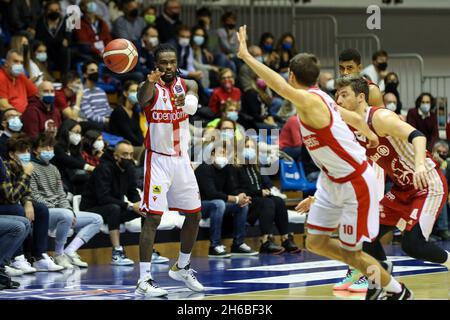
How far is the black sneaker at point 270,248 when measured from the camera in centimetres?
1434

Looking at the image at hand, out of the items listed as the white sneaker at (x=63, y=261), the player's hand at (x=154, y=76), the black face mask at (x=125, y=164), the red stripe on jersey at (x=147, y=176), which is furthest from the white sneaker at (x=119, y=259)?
the player's hand at (x=154, y=76)

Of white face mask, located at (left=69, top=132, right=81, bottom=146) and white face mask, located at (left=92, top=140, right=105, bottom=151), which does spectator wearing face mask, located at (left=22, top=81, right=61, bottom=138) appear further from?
white face mask, located at (left=92, top=140, right=105, bottom=151)

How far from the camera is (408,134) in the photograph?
795 centimetres

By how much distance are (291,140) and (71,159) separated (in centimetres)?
452

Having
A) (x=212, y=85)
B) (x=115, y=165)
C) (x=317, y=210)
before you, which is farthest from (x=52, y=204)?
(x=212, y=85)

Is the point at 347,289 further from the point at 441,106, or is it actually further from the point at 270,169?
the point at 441,106

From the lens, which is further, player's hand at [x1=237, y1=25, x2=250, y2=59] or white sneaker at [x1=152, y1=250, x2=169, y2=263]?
white sneaker at [x1=152, y1=250, x2=169, y2=263]

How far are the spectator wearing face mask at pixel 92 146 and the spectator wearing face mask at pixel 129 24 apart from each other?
402 cm

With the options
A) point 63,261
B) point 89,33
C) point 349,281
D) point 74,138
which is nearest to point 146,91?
point 349,281

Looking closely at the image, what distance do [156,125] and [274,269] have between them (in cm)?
319

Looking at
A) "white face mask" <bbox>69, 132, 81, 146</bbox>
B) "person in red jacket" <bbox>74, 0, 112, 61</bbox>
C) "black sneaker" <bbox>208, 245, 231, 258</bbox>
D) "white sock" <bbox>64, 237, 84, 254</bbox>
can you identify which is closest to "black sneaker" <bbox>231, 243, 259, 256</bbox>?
"black sneaker" <bbox>208, 245, 231, 258</bbox>

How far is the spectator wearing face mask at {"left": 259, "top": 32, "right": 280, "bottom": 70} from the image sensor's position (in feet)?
63.3

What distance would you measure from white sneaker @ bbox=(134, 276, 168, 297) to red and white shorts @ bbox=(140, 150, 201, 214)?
0.72m

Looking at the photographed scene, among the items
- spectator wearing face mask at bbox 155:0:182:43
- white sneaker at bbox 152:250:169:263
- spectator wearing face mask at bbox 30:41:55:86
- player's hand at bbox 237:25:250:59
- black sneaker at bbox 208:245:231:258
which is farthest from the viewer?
spectator wearing face mask at bbox 155:0:182:43
